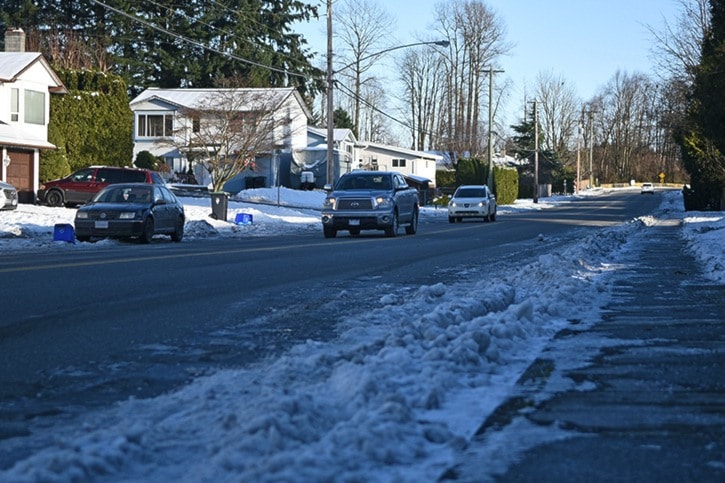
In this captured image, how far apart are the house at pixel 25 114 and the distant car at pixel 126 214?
65.0 ft

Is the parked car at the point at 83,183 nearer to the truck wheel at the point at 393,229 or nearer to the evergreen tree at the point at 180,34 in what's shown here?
the truck wheel at the point at 393,229

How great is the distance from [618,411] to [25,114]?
46.0m

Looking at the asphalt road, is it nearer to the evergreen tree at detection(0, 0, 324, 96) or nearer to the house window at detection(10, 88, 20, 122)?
the house window at detection(10, 88, 20, 122)

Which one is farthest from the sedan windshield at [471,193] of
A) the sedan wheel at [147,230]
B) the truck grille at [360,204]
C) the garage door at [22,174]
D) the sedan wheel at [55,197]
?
the sedan wheel at [147,230]

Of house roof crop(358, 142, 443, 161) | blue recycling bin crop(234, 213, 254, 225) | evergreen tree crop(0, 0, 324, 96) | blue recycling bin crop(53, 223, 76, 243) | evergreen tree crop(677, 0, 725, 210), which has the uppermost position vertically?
evergreen tree crop(0, 0, 324, 96)

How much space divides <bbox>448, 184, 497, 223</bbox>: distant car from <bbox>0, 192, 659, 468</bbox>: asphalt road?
957 inches

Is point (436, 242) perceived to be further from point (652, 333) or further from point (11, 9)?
point (11, 9)

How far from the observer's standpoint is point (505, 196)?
80688 millimetres

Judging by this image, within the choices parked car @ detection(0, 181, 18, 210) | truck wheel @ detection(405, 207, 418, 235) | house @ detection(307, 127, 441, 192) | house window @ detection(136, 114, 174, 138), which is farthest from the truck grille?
house @ detection(307, 127, 441, 192)

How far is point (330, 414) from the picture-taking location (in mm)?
5426

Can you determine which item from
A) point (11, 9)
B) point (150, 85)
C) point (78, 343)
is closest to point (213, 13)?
point (150, 85)

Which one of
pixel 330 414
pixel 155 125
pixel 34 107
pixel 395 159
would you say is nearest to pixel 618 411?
pixel 330 414

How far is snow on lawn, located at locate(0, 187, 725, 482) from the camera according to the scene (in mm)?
4484

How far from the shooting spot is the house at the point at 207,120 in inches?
2285
